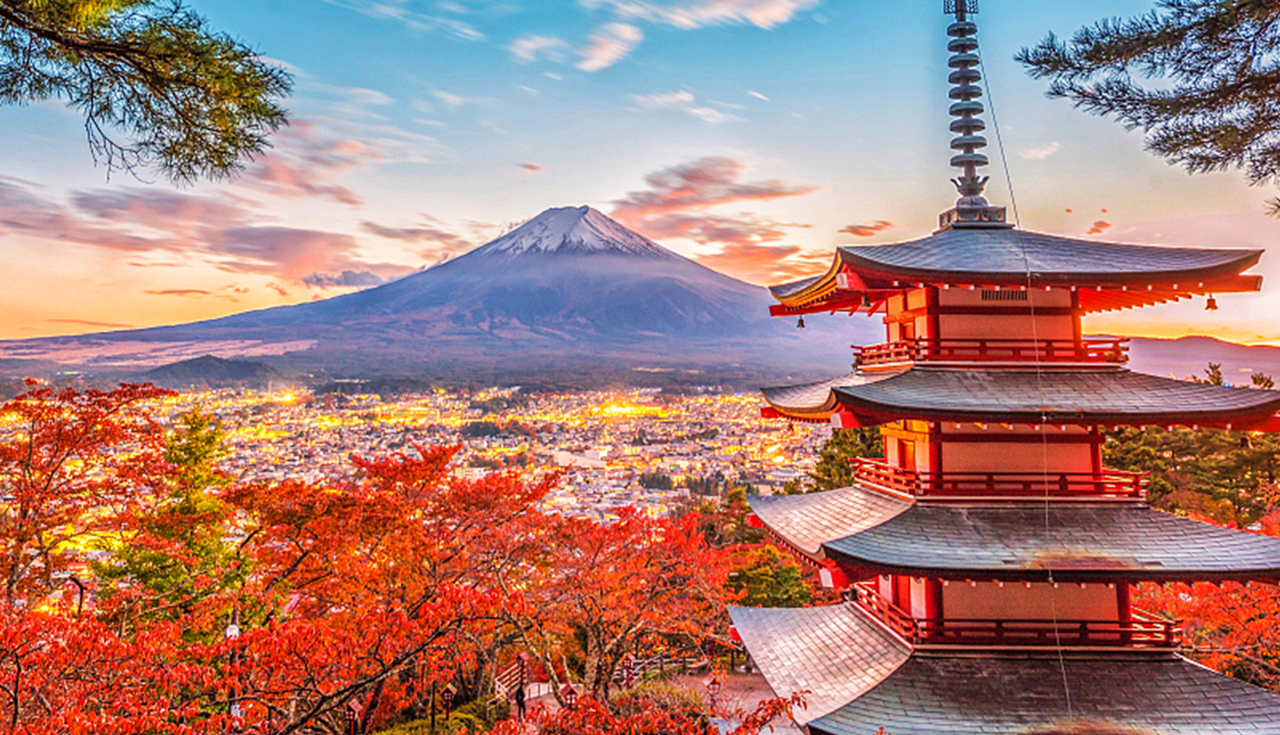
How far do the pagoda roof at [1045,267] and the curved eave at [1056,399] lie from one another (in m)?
0.99

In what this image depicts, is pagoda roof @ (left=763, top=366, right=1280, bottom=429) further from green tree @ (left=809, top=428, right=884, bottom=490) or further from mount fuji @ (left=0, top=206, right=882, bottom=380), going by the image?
mount fuji @ (left=0, top=206, right=882, bottom=380)

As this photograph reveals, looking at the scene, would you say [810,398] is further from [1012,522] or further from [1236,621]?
[1236,621]

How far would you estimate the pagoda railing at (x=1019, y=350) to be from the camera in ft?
23.5

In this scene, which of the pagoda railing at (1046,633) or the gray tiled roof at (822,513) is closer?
the pagoda railing at (1046,633)

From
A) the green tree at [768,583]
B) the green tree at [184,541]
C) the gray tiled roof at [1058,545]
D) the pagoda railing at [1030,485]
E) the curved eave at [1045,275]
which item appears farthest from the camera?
the green tree at [768,583]

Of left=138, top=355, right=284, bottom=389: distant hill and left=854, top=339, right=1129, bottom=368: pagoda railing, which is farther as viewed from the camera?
left=138, top=355, right=284, bottom=389: distant hill

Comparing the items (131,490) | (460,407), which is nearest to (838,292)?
(131,490)

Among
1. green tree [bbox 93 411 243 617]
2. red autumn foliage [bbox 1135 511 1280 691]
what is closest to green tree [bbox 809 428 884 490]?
red autumn foliage [bbox 1135 511 1280 691]

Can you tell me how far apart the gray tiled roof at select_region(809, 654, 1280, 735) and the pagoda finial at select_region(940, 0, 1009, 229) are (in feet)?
16.6

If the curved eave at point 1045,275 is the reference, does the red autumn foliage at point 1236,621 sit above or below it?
below

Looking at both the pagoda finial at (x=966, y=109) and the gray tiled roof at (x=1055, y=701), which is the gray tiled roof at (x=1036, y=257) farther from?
the gray tiled roof at (x=1055, y=701)

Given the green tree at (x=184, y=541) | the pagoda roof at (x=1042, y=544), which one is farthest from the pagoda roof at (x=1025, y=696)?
the green tree at (x=184, y=541)

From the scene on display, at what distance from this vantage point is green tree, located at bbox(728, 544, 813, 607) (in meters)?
17.7

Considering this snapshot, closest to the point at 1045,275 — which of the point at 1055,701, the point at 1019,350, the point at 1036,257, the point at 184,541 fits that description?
the point at 1036,257
